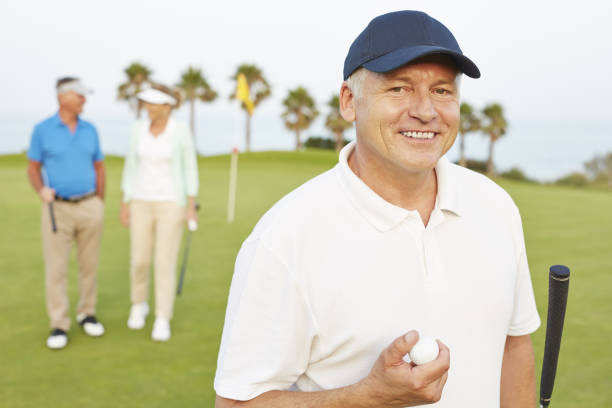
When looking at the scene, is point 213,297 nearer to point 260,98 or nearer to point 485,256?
point 485,256

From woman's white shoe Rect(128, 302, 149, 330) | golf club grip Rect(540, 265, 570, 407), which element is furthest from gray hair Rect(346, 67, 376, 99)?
woman's white shoe Rect(128, 302, 149, 330)

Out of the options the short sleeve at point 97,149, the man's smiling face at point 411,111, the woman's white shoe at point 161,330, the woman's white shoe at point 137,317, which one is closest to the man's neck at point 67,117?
the short sleeve at point 97,149

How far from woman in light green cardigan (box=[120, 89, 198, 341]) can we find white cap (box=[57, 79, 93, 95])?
0.50m

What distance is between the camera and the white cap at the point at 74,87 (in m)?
5.02

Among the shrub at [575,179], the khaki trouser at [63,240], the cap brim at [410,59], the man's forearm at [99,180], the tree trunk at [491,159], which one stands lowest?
the shrub at [575,179]

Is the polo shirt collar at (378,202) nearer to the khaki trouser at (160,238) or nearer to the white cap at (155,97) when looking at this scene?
the white cap at (155,97)

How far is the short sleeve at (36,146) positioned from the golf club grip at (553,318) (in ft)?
14.5

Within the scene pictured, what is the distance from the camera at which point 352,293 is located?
1.51 meters

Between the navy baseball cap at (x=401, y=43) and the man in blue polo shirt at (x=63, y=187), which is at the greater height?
the navy baseball cap at (x=401, y=43)

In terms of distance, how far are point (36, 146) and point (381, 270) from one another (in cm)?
434

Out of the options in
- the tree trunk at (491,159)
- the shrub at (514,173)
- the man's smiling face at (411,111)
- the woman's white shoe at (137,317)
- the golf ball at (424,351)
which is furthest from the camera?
the shrub at (514,173)

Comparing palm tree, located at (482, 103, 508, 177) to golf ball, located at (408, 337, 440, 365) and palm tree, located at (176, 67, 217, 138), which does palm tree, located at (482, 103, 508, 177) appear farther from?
golf ball, located at (408, 337, 440, 365)

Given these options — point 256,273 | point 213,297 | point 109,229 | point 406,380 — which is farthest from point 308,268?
point 109,229

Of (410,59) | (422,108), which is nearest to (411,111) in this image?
(422,108)
